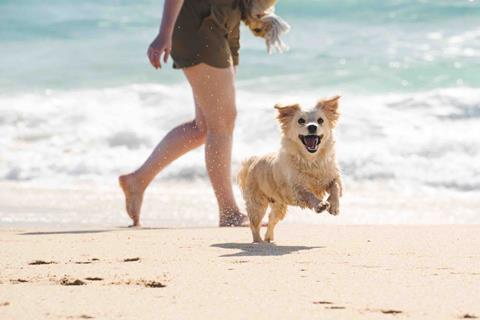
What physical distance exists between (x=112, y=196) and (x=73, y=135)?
3920 mm

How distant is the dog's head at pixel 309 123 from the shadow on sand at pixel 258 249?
0.45m

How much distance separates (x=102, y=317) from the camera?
2.81 m

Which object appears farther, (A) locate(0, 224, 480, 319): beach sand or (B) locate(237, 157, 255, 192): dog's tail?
(B) locate(237, 157, 255, 192): dog's tail

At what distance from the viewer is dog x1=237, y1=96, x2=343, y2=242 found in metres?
4.49

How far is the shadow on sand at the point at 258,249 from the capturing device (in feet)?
13.8

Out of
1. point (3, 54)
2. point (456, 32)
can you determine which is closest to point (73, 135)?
point (3, 54)

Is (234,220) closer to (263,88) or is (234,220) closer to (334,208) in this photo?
(334,208)

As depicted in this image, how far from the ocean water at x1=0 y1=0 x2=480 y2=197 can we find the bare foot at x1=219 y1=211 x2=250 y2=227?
13.6 feet

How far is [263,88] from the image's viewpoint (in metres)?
15.5

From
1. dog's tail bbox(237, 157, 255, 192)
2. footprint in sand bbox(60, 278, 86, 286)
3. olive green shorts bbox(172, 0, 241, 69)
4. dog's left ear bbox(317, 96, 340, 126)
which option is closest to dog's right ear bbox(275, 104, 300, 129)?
dog's left ear bbox(317, 96, 340, 126)

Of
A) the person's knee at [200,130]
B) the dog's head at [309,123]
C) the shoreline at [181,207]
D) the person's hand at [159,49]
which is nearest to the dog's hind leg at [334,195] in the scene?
the dog's head at [309,123]

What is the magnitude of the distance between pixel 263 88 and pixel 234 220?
9.87m

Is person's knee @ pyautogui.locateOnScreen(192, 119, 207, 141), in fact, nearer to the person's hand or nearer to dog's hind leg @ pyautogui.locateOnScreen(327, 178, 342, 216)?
the person's hand

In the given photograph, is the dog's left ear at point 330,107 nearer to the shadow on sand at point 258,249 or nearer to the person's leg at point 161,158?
the shadow on sand at point 258,249
